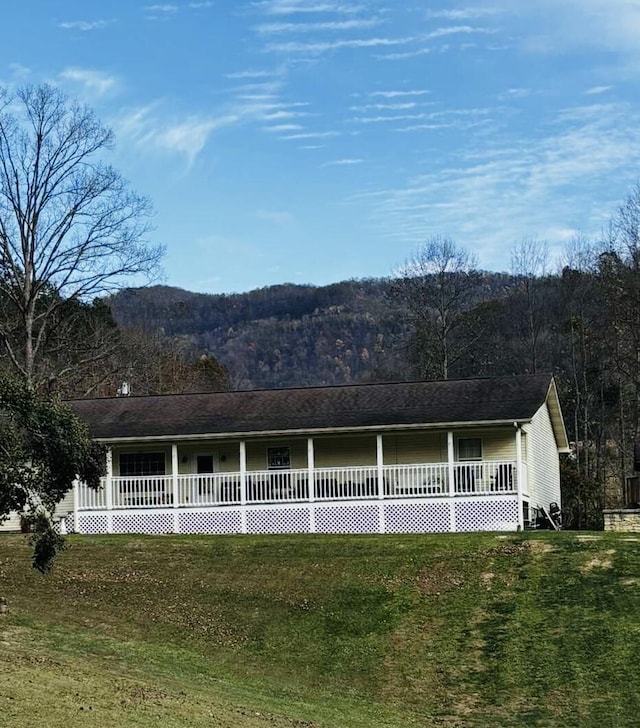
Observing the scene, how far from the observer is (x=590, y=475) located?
5656cm

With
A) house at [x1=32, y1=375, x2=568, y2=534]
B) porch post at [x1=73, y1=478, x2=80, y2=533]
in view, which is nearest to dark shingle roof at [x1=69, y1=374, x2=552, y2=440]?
house at [x1=32, y1=375, x2=568, y2=534]

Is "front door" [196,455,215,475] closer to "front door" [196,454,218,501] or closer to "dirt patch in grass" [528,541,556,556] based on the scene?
"front door" [196,454,218,501]

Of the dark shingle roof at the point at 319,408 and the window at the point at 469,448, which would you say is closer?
the dark shingle roof at the point at 319,408

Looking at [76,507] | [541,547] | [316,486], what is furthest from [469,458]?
[76,507]

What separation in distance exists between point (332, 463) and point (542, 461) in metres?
7.17

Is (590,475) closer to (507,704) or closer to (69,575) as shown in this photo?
(69,575)

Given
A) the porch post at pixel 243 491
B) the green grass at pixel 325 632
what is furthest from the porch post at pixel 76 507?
the porch post at pixel 243 491

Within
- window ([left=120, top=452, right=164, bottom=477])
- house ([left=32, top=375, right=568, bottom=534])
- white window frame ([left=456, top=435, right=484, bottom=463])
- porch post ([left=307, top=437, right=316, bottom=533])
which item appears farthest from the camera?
window ([left=120, top=452, right=164, bottom=477])

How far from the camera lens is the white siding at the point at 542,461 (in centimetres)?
3581

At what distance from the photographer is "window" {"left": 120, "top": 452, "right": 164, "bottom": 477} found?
121ft

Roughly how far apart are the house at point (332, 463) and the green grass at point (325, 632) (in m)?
2.41

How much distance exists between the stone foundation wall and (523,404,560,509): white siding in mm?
2251

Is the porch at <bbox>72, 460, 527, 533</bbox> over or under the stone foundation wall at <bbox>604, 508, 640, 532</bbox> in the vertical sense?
over

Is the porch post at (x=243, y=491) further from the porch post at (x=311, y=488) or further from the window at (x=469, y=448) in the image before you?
the window at (x=469, y=448)
